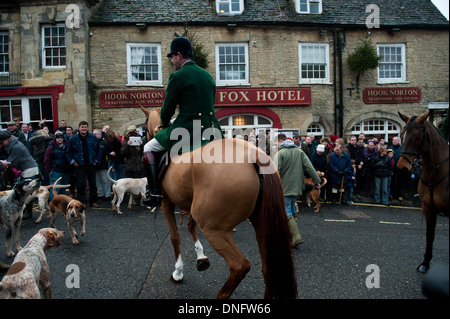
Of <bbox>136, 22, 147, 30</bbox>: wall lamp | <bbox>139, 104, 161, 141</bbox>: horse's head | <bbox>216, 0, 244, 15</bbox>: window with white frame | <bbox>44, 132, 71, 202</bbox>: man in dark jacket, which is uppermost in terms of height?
<bbox>216, 0, 244, 15</bbox>: window with white frame

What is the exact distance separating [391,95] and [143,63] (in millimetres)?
12883

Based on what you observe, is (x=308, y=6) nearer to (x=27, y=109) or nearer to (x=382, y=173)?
(x=382, y=173)

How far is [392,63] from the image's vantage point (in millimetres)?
16078

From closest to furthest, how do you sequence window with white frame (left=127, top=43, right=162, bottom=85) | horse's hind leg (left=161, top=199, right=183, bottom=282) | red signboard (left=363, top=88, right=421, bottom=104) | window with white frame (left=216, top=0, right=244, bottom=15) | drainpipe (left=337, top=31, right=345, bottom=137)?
horse's hind leg (left=161, top=199, right=183, bottom=282)
window with white frame (left=127, top=43, right=162, bottom=85)
window with white frame (left=216, top=0, right=244, bottom=15)
drainpipe (left=337, top=31, right=345, bottom=137)
red signboard (left=363, top=88, right=421, bottom=104)

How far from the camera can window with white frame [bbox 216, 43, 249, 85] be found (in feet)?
50.1

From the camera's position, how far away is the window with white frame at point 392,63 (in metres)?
16.1

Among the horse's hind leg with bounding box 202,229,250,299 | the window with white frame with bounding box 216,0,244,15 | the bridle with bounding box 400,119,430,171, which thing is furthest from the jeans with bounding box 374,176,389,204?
the window with white frame with bounding box 216,0,244,15

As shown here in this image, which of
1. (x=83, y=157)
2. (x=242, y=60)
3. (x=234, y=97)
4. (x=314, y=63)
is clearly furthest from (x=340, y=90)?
(x=83, y=157)

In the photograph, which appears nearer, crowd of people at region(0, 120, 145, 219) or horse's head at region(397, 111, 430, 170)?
horse's head at region(397, 111, 430, 170)

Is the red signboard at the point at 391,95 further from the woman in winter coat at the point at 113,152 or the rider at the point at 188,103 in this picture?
the rider at the point at 188,103

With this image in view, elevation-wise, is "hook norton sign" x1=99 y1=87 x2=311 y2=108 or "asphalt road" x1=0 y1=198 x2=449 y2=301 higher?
"hook norton sign" x1=99 y1=87 x2=311 y2=108

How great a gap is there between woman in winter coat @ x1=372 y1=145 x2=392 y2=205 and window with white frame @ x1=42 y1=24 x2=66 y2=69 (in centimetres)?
1396

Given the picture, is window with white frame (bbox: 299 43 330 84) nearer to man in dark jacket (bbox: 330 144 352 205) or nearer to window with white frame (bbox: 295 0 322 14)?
window with white frame (bbox: 295 0 322 14)
